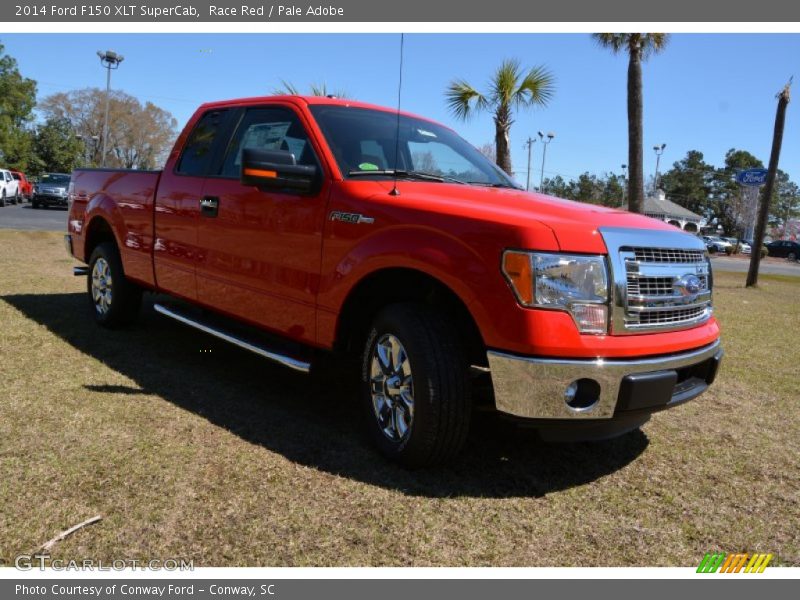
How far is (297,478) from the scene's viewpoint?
3102 millimetres

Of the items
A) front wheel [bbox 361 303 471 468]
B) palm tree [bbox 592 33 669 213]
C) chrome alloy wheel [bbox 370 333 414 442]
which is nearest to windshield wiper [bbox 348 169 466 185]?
front wheel [bbox 361 303 471 468]

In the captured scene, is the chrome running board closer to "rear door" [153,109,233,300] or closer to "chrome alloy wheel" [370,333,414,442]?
"rear door" [153,109,233,300]

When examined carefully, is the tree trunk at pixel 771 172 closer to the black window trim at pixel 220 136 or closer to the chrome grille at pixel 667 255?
the chrome grille at pixel 667 255

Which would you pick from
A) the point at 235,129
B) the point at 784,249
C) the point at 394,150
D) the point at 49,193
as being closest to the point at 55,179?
the point at 49,193

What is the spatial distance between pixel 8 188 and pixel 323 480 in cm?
3225

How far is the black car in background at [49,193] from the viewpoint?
29406 millimetres

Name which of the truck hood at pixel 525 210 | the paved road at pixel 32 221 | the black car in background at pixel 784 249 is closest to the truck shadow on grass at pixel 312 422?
the truck hood at pixel 525 210

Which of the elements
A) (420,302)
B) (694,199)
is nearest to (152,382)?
(420,302)

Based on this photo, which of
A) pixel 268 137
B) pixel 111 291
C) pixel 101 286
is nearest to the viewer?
pixel 268 137

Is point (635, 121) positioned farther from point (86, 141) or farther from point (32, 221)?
point (86, 141)

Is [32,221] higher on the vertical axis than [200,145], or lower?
lower

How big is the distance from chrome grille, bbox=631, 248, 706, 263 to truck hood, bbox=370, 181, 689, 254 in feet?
0.47

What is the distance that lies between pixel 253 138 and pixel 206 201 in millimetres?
545

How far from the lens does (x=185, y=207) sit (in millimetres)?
4723
